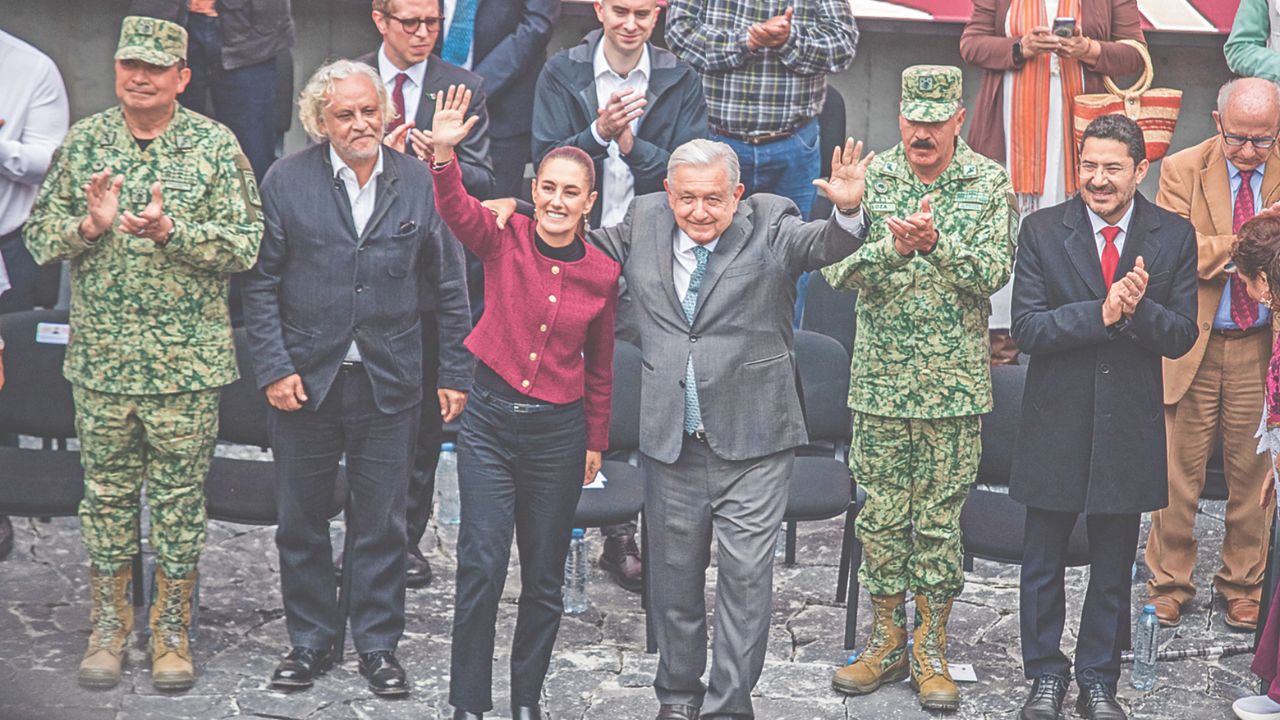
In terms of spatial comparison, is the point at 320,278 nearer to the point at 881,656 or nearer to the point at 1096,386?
the point at 881,656

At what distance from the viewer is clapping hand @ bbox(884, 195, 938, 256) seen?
5.41 m

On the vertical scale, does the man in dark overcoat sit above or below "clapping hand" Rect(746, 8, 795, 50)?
below

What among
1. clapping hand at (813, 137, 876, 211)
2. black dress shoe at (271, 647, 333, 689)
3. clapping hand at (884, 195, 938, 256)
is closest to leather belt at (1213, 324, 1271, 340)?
clapping hand at (884, 195, 938, 256)

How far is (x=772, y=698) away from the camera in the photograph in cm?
627

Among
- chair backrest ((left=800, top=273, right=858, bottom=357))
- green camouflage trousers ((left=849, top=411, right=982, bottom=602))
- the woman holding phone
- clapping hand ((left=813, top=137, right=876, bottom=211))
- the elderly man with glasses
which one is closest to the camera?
clapping hand ((left=813, top=137, right=876, bottom=211))

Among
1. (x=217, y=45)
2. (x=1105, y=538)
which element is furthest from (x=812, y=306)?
(x=217, y=45)

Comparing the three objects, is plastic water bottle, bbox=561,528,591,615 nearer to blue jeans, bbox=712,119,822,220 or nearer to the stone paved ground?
the stone paved ground

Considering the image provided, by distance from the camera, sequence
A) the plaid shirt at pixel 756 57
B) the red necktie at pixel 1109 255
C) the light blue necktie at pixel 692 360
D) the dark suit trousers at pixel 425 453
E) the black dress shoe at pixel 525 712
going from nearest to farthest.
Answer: the light blue necktie at pixel 692 360 → the black dress shoe at pixel 525 712 → the red necktie at pixel 1109 255 → the dark suit trousers at pixel 425 453 → the plaid shirt at pixel 756 57

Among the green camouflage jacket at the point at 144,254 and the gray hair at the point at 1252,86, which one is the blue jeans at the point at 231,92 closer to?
the green camouflage jacket at the point at 144,254

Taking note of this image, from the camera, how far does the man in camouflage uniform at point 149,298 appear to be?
5941 mm

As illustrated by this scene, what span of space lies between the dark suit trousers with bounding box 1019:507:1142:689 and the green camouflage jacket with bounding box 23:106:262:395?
3.04 meters

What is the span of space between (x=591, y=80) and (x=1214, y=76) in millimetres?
4295

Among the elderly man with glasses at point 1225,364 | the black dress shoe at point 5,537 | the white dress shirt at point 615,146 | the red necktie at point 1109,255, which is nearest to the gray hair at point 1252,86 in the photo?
the elderly man with glasses at point 1225,364

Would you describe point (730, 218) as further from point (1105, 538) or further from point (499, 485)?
point (1105, 538)
